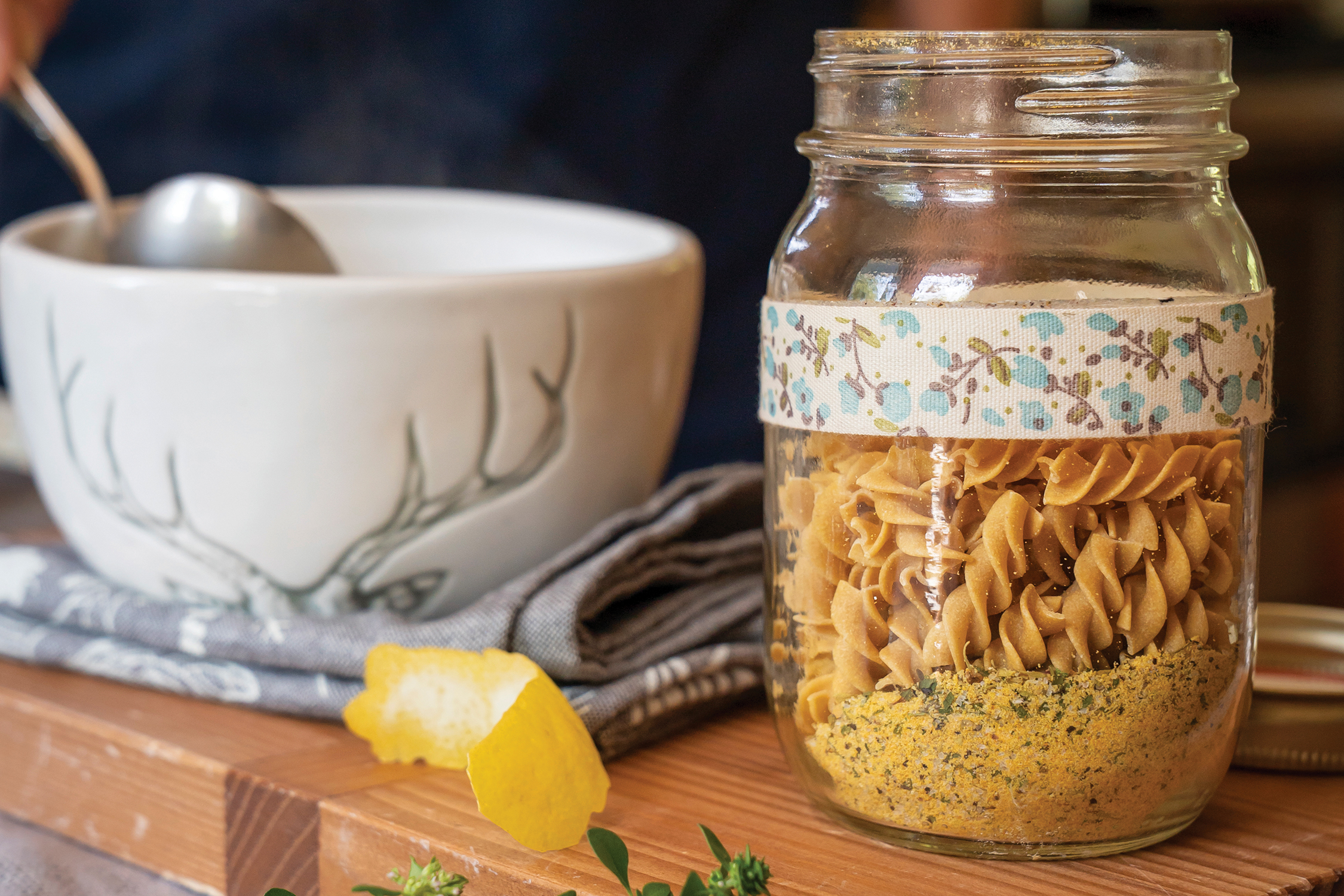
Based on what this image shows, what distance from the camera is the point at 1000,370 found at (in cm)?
37

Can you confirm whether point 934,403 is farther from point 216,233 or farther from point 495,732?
point 216,233

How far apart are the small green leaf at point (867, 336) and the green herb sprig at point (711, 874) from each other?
0.47 ft

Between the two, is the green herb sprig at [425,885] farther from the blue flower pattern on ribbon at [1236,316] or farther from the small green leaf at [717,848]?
the blue flower pattern on ribbon at [1236,316]

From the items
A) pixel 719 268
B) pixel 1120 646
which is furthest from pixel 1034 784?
pixel 719 268

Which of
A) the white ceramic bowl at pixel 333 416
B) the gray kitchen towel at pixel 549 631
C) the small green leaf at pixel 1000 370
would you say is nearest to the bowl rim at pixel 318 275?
the white ceramic bowl at pixel 333 416

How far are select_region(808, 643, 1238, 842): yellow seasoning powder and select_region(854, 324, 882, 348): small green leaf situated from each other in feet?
0.32

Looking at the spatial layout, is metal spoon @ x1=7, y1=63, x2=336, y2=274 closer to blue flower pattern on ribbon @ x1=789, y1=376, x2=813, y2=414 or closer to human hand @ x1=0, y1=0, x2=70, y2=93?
human hand @ x1=0, y1=0, x2=70, y2=93

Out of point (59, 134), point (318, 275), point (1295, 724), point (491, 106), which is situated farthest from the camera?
point (491, 106)

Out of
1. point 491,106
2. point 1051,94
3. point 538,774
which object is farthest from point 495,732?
point 491,106

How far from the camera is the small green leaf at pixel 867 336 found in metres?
0.38

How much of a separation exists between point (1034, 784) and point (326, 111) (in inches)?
31.3

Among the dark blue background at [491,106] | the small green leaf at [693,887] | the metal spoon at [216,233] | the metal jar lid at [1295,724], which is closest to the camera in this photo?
the small green leaf at [693,887]

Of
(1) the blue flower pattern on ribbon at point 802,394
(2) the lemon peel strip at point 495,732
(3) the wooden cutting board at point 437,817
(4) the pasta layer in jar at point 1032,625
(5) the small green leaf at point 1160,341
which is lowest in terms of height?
(3) the wooden cutting board at point 437,817

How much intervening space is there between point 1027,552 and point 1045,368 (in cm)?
5
